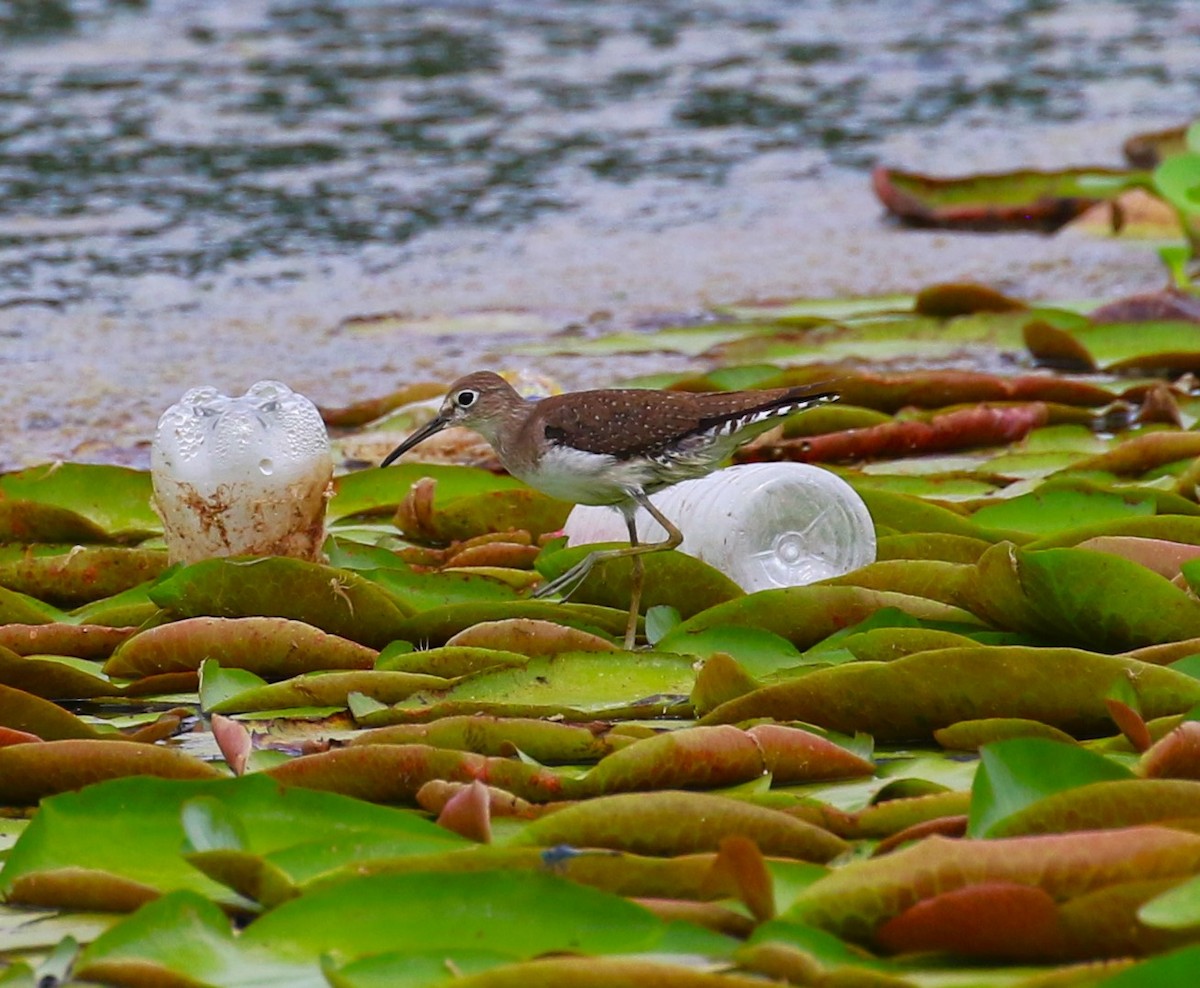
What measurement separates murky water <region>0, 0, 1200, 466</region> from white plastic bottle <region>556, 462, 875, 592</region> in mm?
2326

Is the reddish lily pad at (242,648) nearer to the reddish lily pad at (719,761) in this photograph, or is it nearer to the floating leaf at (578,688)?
the floating leaf at (578,688)

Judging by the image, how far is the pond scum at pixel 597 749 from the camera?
211 centimetres

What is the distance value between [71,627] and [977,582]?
159 cm

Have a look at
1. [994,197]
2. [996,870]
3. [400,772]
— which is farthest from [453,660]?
[994,197]

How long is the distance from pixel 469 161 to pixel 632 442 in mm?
7256

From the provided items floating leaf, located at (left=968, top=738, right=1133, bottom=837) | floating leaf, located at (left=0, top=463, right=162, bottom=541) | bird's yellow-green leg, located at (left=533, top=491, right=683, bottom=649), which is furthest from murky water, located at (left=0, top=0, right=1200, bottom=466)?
floating leaf, located at (left=968, top=738, right=1133, bottom=837)

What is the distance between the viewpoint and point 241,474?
3758 millimetres

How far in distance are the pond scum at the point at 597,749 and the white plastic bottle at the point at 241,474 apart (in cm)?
16

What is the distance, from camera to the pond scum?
2.11m

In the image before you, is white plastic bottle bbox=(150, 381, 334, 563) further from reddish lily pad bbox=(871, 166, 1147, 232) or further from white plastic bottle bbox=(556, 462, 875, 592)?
reddish lily pad bbox=(871, 166, 1147, 232)

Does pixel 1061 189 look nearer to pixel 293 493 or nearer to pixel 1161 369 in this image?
pixel 1161 369

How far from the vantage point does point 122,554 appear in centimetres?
395

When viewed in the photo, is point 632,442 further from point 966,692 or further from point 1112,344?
point 1112,344

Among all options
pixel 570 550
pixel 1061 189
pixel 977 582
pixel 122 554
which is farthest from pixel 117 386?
pixel 1061 189
